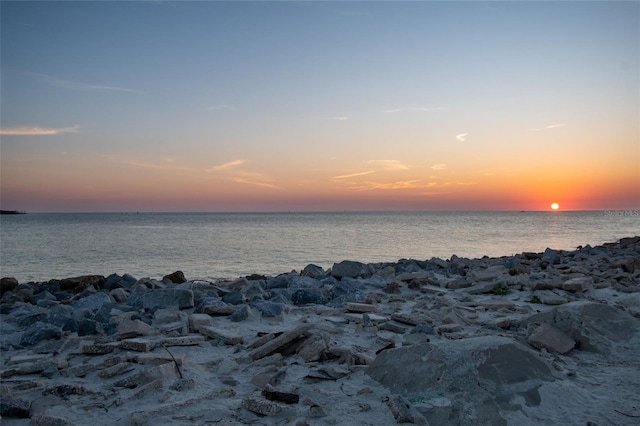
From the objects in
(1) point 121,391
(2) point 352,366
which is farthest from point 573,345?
(1) point 121,391

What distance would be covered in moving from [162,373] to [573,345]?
4050 millimetres

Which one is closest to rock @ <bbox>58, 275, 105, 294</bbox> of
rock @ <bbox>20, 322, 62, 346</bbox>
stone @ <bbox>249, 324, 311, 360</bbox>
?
rock @ <bbox>20, 322, 62, 346</bbox>

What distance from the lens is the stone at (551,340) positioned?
4840mm

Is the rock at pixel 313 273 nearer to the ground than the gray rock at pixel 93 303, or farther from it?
farther from it

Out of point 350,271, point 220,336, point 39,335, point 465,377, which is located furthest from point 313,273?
point 465,377

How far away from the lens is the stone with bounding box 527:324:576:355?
4840 millimetres

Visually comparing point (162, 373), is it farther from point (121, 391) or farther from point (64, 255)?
point (64, 255)

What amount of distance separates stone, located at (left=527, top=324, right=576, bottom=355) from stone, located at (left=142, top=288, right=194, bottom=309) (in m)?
4.70

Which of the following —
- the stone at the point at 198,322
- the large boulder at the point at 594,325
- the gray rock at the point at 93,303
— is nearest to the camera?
the large boulder at the point at 594,325

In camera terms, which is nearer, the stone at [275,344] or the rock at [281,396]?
the rock at [281,396]

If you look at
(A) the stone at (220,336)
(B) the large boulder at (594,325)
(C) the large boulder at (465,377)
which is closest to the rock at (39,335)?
(A) the stone at (220,336)

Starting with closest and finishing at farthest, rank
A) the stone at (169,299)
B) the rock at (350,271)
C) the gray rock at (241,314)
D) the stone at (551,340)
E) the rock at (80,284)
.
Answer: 1. the stone at (551,340)
2. the gray rock at (241,314)
3. the stone at (169,299)
4. the rock at (350,271)
5. the rock at (80,284)

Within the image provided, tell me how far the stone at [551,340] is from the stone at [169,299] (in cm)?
470

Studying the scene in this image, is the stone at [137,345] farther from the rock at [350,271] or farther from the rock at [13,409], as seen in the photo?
the rock at [350,271]
